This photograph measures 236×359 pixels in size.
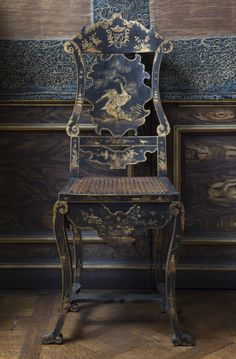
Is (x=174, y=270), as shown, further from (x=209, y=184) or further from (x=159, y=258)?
(x=209, y=184)

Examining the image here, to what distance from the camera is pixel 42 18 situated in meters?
2.12

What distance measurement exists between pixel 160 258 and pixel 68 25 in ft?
3.42

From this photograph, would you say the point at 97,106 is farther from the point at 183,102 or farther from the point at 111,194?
the point at 111,194

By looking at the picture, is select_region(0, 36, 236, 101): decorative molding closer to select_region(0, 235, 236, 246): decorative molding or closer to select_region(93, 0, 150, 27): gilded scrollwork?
select_region(93, 0, 150, 27): gilded scrollwork

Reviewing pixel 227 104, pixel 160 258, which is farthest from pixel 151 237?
pixel 227 104

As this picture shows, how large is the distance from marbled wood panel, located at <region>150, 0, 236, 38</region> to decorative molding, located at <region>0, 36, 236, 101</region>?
1.7 inches

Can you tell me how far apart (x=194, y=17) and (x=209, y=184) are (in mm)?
707

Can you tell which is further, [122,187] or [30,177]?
[30,177]

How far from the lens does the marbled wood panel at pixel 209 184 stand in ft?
7.13

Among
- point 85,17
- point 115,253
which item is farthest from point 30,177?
point 85,17

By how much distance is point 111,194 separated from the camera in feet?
5.32

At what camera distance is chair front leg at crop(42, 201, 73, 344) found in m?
1.65

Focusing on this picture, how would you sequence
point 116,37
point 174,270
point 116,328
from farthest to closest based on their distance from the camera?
point 116,37, point 116,328, point 174,270

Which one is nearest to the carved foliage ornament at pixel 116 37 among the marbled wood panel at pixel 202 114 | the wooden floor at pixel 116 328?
the marbled wood panel at pixel 202 114
